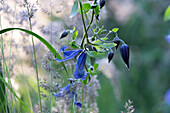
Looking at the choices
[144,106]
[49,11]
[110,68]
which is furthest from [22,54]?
[144,106]

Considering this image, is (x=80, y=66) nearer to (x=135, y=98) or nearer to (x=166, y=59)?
(x=135, y=98)

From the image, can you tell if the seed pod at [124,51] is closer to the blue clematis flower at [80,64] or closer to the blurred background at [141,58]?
the blue clematis flower at [80,64]

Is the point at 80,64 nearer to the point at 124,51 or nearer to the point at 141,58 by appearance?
the point at 124,51

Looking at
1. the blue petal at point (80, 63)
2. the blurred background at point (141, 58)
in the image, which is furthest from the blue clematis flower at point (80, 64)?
the blurred background at point (141, 58)

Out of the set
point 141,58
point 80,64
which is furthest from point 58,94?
point 141,58

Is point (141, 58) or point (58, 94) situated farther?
point (141, 58)

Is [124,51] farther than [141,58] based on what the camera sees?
No

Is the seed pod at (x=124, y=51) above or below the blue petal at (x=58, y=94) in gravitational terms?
above

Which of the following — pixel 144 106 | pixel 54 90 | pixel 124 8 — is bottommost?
pixel 144 106

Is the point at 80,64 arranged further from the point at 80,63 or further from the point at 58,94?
the point at 58,94

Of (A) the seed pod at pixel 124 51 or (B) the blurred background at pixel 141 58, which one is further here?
(B) the blurred background at pixel 141 58

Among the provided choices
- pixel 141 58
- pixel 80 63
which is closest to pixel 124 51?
pixel 80 63
